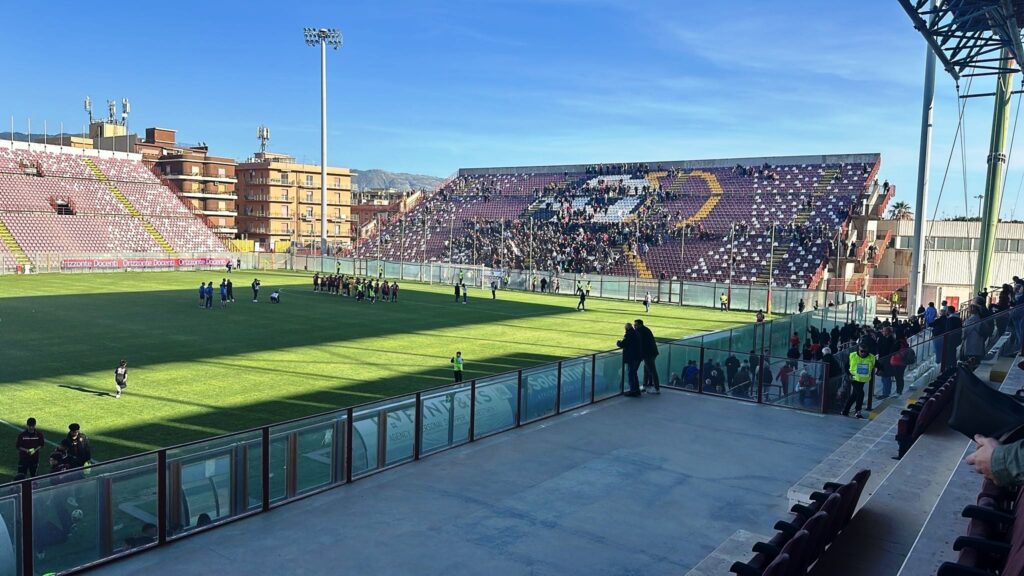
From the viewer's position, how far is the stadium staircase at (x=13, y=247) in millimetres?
53031

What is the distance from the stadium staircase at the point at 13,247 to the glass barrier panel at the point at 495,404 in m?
52.9

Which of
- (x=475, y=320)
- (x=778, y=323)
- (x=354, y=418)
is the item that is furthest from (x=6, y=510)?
(x=475, y=320)

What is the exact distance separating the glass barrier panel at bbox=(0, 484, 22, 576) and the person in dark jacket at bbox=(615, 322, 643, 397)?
1071 cm

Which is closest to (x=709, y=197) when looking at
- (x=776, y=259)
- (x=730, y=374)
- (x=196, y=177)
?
(x=776, y=259)

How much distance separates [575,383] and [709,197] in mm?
51572

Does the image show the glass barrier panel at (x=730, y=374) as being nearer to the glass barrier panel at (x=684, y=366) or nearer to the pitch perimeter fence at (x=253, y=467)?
the glass barrier panel at (x=684, y=366)

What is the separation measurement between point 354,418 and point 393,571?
2.77 meters

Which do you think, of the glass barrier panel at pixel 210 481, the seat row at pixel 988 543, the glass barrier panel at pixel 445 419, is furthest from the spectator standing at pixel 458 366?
the seat row at pixel 988 543

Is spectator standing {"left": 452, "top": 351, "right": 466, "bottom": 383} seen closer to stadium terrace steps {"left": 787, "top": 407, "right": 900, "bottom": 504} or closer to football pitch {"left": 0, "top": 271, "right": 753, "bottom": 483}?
football pitch {"left": 0, "top": 271, "right": 753, "bottom": 483}

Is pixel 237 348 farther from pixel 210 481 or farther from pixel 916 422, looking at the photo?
pixel 916 422

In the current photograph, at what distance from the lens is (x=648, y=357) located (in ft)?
49.9

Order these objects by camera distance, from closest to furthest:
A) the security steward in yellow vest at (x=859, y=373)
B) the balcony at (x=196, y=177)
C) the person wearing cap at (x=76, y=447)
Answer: the person wearing cap at (x=76, y=447) → the security steward in yellow vest at (x=859, y=373) → the balcony at (x=196, y=177)

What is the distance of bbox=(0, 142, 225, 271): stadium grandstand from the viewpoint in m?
57.6

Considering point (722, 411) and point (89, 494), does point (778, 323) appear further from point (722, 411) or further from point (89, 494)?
point (89, 494)
